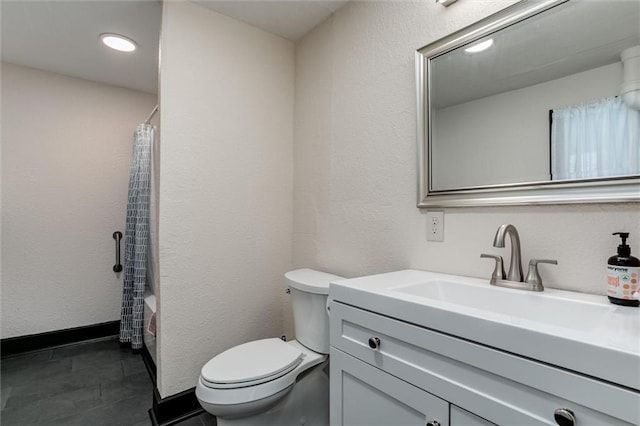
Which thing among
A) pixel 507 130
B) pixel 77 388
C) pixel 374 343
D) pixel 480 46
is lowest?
pixel 77 388

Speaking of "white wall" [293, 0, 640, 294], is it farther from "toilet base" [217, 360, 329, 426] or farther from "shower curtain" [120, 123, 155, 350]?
"shower curtain" [120, 123, 155, 350]

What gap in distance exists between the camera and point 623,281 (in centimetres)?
77

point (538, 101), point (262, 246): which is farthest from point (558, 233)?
point (262, 246)

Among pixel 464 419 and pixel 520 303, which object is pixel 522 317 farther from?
pixel 464 419

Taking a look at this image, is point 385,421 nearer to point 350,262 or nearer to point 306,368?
point 306,368

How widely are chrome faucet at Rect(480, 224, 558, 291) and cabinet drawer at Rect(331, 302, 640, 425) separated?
41 cm

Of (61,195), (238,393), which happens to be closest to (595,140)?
(238,393)

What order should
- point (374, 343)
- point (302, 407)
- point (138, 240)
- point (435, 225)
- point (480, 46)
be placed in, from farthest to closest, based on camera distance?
point (138, 240)
point (302, 407)
point (435, 225)
point (480, 46)
point (374, 343)

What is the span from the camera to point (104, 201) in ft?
8.84

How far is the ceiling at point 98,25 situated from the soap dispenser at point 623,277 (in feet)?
5.67

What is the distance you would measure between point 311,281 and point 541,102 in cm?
120

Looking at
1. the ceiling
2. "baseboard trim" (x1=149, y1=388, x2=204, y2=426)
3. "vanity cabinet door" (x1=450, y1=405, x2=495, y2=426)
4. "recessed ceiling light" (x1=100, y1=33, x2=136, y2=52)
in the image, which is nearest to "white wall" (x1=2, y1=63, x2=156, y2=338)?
the ceiling

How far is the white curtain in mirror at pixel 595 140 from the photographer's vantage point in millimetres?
821

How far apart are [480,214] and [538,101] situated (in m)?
0.43
